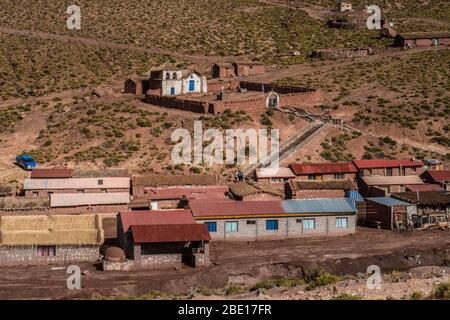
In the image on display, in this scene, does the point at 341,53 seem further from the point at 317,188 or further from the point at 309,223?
the point at 309,223

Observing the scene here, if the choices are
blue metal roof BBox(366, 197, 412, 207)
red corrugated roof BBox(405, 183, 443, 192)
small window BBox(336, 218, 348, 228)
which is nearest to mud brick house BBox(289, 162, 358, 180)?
red corrugated roof BBox(405, 183, 443, 192)

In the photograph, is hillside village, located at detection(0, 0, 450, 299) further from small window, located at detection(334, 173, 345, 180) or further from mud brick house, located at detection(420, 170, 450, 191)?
small window, located at detection(334, 173, 345, 180)

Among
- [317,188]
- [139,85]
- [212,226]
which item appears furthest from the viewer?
[139,85]

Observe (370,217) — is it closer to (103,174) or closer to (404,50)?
(103,174)

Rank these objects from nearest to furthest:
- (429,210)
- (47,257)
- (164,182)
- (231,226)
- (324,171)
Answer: (47,257) < (231,226) < (429,210) < (164,182) < (324,171)

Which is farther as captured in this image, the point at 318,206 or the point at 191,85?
the point at 191,85

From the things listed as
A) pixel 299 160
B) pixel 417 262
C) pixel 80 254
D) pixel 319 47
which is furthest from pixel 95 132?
pixel 319 47

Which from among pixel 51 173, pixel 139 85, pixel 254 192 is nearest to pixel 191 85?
pixel 139 85
